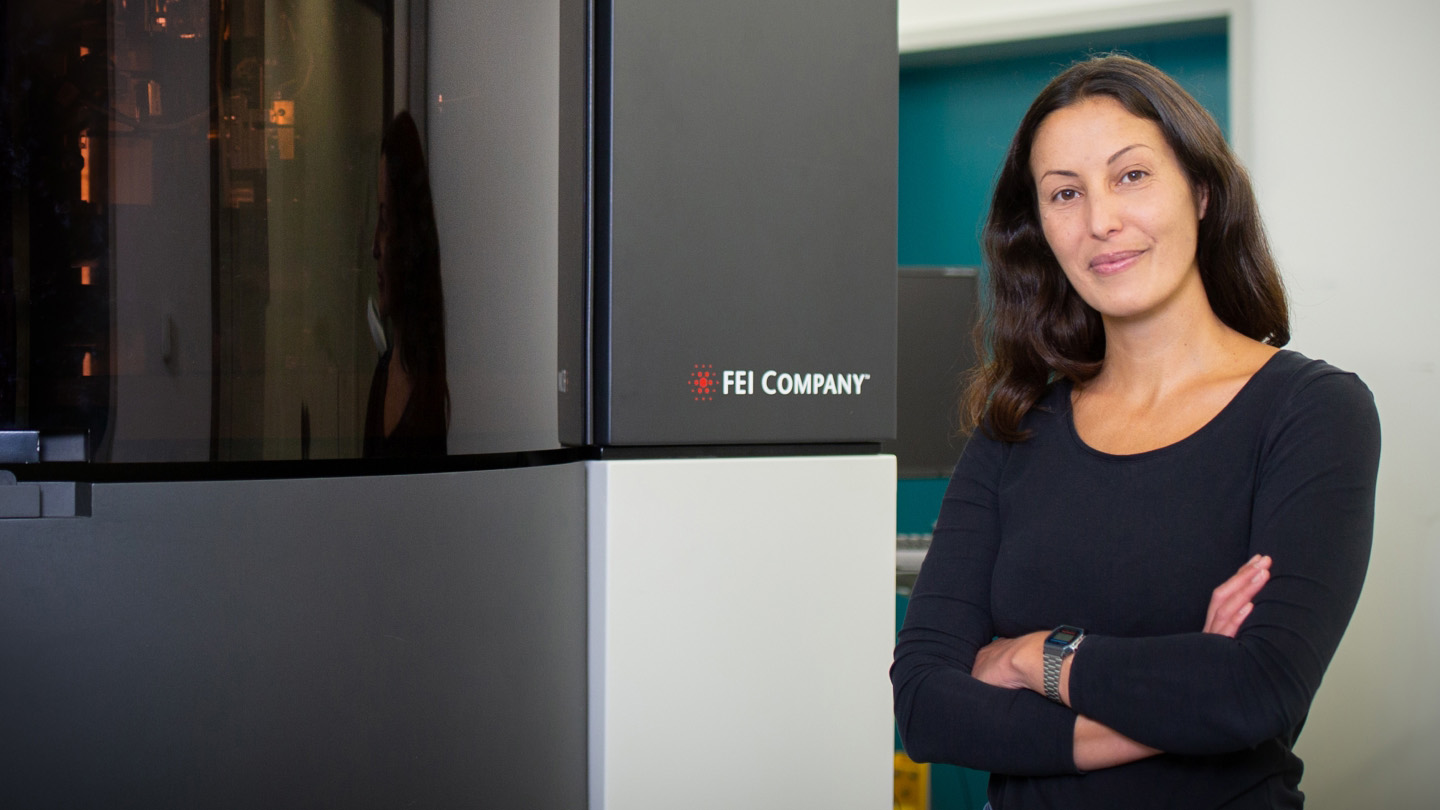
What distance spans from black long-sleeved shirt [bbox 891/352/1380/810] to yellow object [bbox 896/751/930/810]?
115cm

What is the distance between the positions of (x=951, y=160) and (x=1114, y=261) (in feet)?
5.54

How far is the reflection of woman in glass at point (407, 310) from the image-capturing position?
762 mm

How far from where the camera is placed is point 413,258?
30.5 inches

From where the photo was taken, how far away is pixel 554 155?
33.4 inches

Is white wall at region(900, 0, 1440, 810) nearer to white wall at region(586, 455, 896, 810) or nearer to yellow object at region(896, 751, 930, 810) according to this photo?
yellow object at region(896, 751, 930, 810)

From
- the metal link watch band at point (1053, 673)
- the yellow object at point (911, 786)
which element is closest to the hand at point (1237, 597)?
the metal link watch band at point (1053, 673)

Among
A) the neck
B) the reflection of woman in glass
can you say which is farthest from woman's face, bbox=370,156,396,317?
the neck

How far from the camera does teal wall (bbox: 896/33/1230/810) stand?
2.47 meters

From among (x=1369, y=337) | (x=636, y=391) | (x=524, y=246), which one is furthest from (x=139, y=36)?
(x=1369, y=337)

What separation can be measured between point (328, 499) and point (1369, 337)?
186cm

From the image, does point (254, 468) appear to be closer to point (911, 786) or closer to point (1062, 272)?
point (1062, 272)

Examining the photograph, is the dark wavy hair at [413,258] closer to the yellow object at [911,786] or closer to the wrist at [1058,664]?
the wrist at [1058,664]

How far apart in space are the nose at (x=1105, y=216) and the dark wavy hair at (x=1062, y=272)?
0.27 feet

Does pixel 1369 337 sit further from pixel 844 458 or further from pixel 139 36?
pixel 139 36
